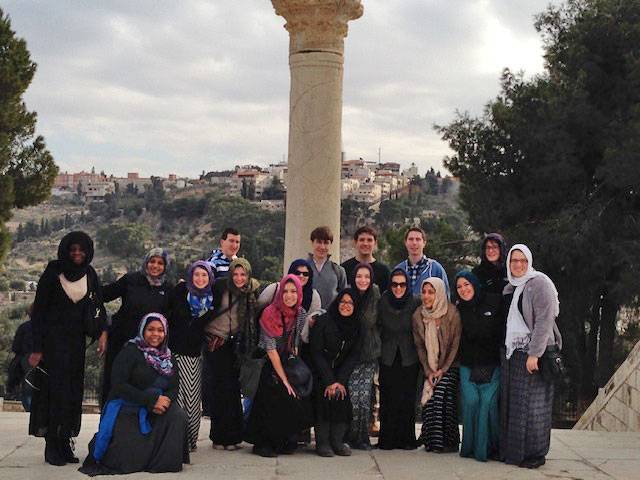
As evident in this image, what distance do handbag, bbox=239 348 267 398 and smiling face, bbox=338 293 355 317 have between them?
62cm

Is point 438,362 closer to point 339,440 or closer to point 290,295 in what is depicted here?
point 339,440

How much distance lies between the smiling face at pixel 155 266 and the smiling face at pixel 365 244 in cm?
152

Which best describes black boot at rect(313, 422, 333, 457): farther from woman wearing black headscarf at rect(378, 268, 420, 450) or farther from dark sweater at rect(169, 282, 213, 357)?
dark sweater at rect(169, 282, 213, 357)

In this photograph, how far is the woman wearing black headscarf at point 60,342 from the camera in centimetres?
589

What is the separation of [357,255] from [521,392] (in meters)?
1.64

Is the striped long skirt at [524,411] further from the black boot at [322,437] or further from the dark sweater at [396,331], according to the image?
the black boot at [322,437]

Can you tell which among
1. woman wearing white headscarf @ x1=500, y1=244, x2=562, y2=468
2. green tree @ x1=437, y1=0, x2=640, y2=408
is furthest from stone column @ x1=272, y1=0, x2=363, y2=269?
green tree @ x1=437, y1=0, x2=640, y2=408

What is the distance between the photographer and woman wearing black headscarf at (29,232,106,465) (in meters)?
5.89

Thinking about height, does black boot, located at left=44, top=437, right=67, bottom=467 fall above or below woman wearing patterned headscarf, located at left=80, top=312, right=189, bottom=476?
below

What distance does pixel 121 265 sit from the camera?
236ft

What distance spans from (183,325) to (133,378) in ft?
1.87

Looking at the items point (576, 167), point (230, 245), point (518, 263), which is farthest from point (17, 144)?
point (518, 263)

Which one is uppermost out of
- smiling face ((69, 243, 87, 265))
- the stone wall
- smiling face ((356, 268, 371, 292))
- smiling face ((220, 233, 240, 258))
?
smiling face ((220, 233, 240, 258))

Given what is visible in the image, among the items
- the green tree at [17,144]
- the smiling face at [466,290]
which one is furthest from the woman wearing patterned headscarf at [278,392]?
the green tree at [17,144]
